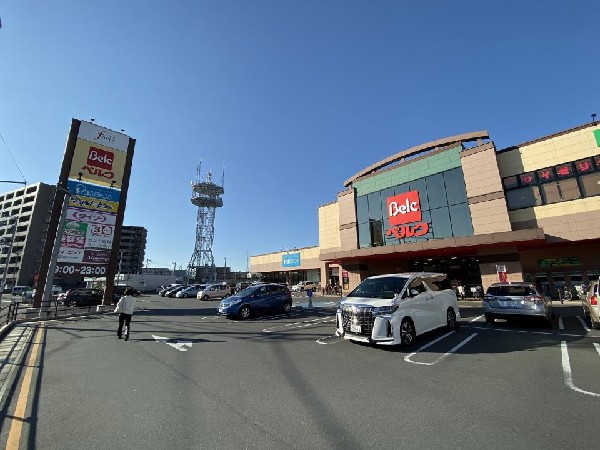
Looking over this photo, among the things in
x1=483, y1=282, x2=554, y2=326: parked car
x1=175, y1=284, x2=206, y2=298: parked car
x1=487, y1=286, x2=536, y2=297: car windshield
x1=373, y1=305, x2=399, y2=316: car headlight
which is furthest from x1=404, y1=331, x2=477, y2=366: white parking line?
x1=175, y1=284, x2=206, y2=298: parked car

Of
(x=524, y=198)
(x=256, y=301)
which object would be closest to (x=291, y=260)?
(x=524, y=198)

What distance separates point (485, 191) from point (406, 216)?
6.59 metres

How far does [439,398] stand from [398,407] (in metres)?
0.78

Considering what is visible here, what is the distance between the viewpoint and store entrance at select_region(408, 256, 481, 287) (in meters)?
26.4

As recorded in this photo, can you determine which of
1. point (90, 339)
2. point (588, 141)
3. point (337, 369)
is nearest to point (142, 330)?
point (90, 339)

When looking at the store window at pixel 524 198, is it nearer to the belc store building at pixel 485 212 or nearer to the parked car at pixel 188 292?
the belc store building at pixel 485 212

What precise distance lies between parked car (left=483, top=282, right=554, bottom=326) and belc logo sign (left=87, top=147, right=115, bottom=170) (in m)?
26.3

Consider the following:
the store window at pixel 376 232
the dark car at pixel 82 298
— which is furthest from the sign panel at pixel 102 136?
the store window at pixel 376 232

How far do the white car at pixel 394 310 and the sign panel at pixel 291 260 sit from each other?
41.0 m

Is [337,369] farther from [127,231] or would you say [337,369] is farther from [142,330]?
[127,231]

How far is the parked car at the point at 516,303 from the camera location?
10117mm

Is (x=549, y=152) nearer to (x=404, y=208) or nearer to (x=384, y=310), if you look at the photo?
(x=404, y=208)

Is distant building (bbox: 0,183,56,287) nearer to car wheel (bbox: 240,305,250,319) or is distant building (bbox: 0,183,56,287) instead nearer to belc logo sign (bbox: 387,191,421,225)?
car wheel (bbox: 240,305,250,319)

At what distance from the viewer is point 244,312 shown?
15391 mm
